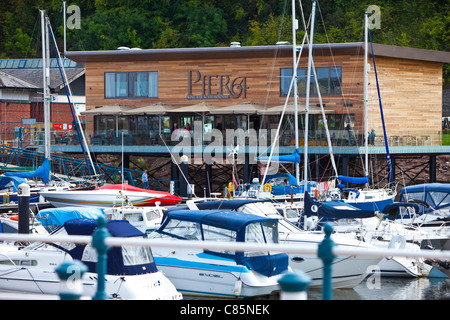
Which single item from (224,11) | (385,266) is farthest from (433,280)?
(224,11)

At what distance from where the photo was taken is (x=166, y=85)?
138 ft

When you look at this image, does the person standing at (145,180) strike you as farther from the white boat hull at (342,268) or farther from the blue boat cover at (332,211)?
the white boat hull at (342,268)

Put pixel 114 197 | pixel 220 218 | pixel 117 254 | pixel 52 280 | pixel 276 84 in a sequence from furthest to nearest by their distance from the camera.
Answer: pixel 276 84
pixel 114 197
pixel 220 218
pixel 52 280
pixel 117 254

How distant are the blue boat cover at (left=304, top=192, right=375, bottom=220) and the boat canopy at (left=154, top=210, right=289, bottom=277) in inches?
214

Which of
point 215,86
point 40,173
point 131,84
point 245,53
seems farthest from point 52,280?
point 131,84

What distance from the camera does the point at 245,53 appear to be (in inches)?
1598

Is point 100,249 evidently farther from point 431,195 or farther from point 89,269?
point 431,195

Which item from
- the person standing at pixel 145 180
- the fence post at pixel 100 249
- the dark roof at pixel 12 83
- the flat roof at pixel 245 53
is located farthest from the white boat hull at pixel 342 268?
the dark roof at pixel 12 83

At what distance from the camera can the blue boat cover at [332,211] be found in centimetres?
2209

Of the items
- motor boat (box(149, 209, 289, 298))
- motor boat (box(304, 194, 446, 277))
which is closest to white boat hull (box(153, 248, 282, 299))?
motor boat (box(149, 209, 289, 298))

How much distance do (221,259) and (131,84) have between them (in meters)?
A: 27.9

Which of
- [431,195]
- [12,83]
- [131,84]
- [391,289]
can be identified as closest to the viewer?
[391,289]

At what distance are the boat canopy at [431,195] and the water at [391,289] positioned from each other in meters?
9.43
